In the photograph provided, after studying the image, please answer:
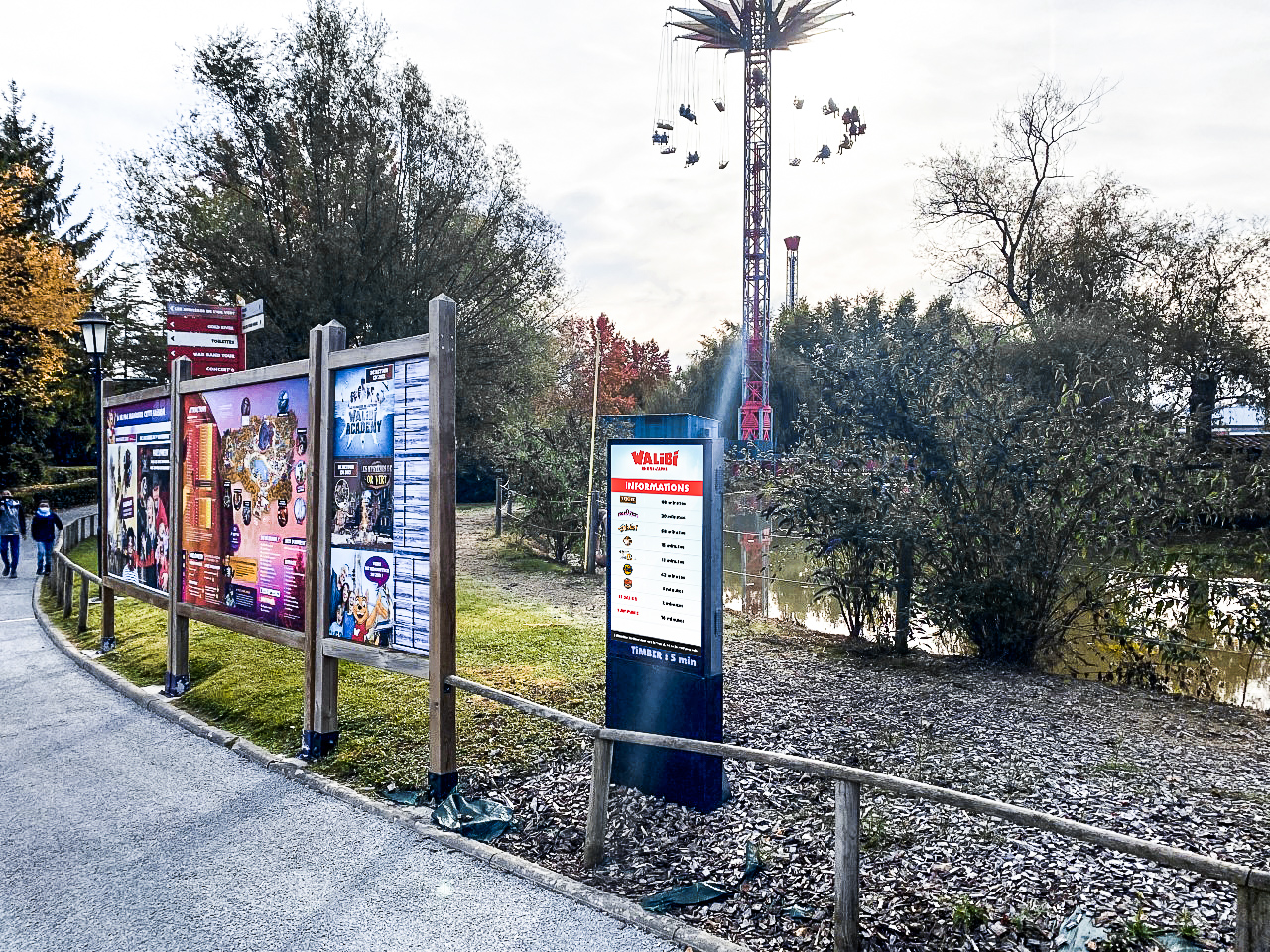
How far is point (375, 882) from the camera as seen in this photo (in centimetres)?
438

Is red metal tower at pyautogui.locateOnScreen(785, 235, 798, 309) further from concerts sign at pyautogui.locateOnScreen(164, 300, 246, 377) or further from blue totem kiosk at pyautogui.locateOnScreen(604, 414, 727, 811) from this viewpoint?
blue totem kiosk at pyautogui.locateOnScreen(604, 414, 727, 811)

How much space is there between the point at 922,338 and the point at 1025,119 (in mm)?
23970

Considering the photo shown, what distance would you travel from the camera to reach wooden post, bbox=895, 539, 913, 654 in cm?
885

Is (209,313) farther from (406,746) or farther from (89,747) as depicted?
(406,746)

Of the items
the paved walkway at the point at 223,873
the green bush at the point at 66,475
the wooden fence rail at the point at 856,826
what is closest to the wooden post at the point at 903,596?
the wooden fence rail at the point at 856,826

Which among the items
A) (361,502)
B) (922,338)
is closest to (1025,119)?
(922,338)

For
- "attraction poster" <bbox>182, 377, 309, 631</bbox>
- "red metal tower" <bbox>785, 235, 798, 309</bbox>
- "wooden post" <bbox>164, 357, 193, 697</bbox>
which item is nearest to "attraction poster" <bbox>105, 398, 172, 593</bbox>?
"wooden post" <bbox>164, 357, 193, 697</bbox>

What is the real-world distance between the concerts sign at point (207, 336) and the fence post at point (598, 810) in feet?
29.4

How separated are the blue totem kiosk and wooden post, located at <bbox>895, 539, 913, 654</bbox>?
14.0 feet

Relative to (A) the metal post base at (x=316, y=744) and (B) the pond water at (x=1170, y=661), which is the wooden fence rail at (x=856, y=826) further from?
(B) the pond water at (x=1170, y=661)

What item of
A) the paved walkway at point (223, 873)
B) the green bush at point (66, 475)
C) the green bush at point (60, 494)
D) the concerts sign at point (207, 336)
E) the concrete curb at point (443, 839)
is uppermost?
the concerts sign at point (207, 336)

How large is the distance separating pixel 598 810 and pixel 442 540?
181 cm

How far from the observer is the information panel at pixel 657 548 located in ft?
16.7

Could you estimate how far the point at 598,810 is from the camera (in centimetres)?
457
